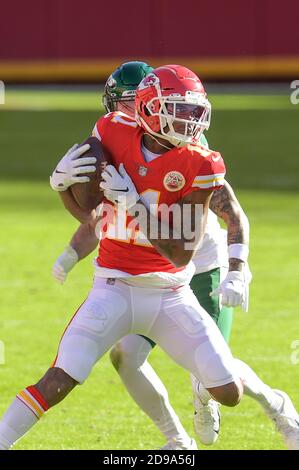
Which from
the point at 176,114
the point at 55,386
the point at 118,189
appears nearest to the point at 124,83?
the point at 176,114

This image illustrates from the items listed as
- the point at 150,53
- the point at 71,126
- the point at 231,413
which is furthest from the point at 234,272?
the point at 150,53

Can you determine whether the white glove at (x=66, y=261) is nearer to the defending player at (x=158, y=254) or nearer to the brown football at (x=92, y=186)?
the defending player at (x=158, y=254)

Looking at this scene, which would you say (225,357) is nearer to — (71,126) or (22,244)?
(22,244)

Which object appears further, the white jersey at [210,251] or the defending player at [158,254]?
the white jersey at [210,251]

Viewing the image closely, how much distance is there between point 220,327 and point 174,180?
1.02 metres

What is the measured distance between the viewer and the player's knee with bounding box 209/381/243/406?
197 inches

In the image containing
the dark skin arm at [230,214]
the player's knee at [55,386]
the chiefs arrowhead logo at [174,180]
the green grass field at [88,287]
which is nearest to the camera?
the player's knee at [55,386]

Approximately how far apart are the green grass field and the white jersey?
876 mm

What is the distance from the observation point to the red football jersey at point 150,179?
5.07 m

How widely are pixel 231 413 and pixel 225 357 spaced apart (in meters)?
1.55

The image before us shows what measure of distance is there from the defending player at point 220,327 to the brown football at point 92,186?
0.50 metres

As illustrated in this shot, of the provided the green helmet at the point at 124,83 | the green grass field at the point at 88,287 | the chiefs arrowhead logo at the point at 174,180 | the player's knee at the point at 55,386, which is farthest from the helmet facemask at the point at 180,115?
the green grass field at the point at 88,287

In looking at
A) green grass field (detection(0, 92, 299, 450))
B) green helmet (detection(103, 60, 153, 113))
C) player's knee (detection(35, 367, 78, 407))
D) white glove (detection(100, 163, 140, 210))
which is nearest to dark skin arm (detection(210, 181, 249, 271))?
white glove (detection(100, 163, 140, 210))

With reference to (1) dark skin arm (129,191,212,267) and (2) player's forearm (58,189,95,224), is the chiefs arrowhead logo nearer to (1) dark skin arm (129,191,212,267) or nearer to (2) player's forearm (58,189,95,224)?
(1) dark skin arm (129,191,212,267)
